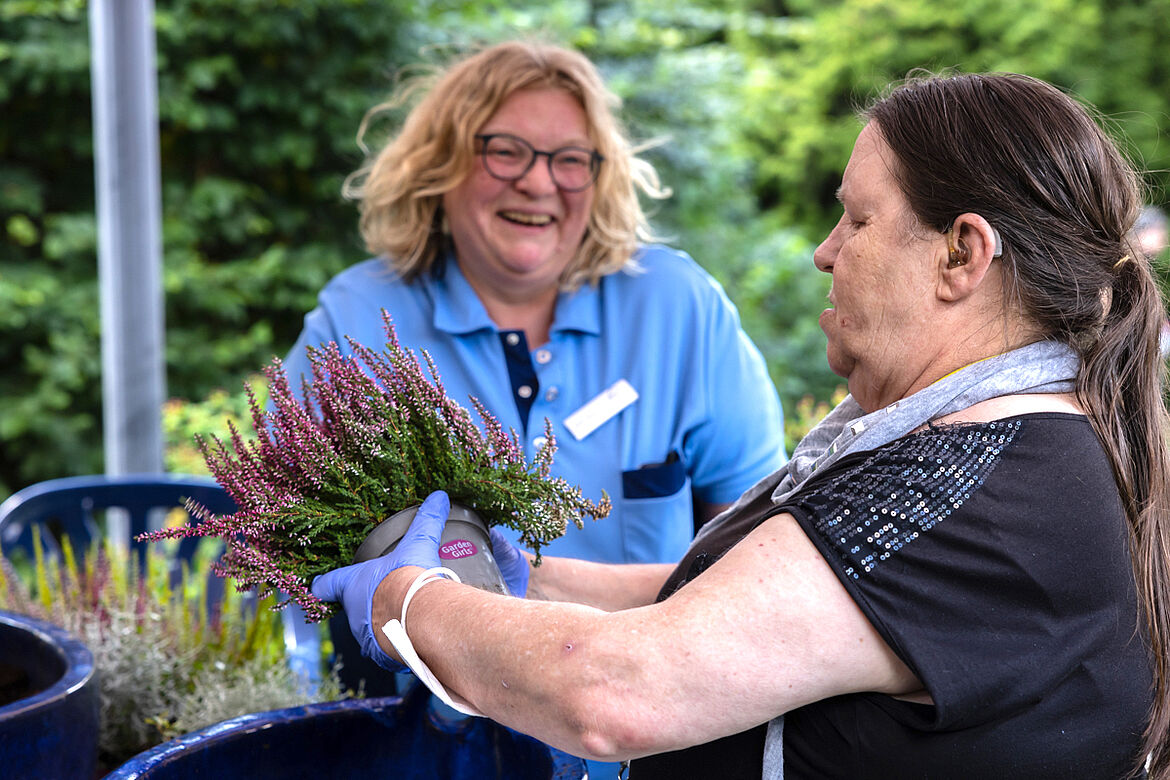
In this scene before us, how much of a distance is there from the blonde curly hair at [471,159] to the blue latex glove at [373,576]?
1270 mm

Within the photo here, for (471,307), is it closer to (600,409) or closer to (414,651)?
(600,409)

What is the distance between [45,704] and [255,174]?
202 inches

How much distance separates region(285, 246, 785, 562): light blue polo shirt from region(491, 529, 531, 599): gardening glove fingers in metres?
0.66

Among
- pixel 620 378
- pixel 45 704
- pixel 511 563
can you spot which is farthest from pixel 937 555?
pixel 620 378

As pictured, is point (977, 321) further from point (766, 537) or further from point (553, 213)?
point (553, 213)

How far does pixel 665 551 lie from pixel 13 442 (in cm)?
470

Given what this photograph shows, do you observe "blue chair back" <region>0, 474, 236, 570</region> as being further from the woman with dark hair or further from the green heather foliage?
the woman with dark hair

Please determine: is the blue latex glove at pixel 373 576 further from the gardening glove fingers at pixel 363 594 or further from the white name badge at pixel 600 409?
the white name badge at pixel 600 409

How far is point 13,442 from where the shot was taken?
5656 mm

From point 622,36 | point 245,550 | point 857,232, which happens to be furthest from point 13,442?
point 857,232

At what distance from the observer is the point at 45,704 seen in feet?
4.32

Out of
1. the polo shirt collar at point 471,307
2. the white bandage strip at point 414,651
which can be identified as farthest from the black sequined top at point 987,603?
the polo shirt collar at point 471,307

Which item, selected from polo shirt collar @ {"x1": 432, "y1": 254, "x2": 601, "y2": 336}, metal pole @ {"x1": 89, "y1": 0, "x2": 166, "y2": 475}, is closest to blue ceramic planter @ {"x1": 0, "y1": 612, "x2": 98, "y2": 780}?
polo shirt collar @ {"x1": 432, "y1": 254, "x2": 601, "y2": 336}

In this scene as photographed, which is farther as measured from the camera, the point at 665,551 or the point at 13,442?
the point at 13,442
